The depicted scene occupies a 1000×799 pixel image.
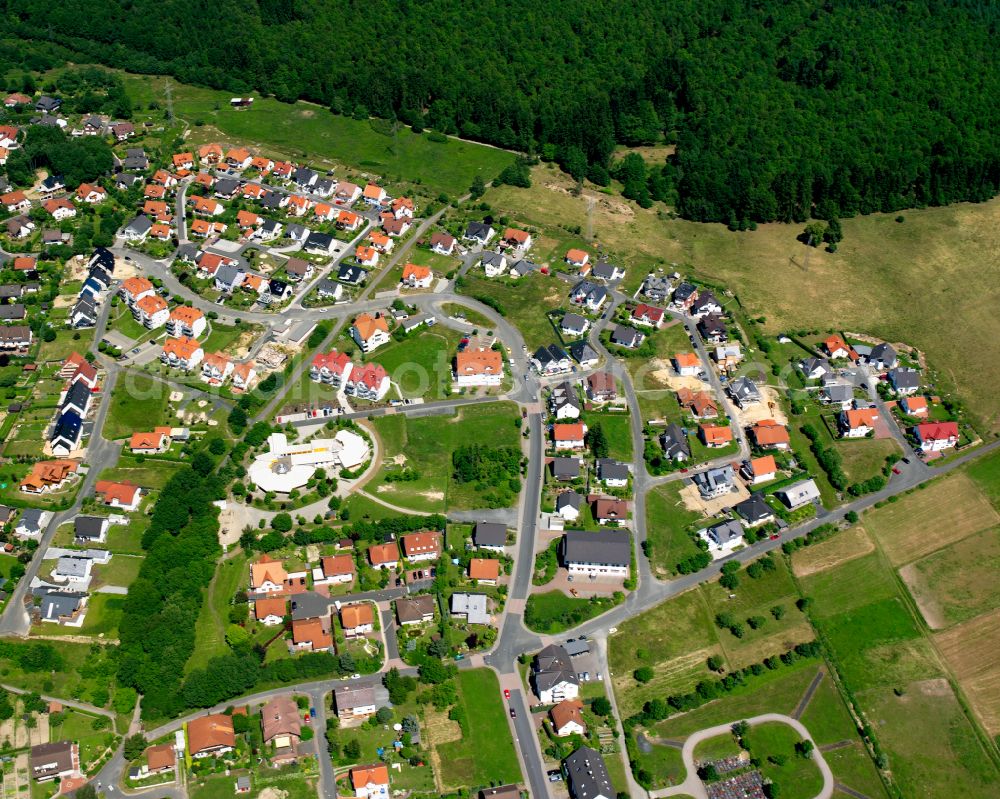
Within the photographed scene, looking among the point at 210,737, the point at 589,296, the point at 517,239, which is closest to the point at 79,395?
the point at 210,737

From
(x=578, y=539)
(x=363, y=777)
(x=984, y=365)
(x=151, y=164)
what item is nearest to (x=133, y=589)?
(x=363, y=777)

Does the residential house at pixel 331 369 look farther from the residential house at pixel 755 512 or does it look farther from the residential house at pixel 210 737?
the residential house at pixel 755 512

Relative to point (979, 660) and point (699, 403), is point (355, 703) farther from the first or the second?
point (979, 660)

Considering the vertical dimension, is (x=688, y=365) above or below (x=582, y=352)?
below

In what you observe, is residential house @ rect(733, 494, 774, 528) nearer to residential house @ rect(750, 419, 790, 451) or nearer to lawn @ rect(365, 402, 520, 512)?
residential house @ rect(750, 419, 790, 451)

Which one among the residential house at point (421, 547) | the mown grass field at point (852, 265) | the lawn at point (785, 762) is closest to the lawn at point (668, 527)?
the lawn at point (785, 762)
